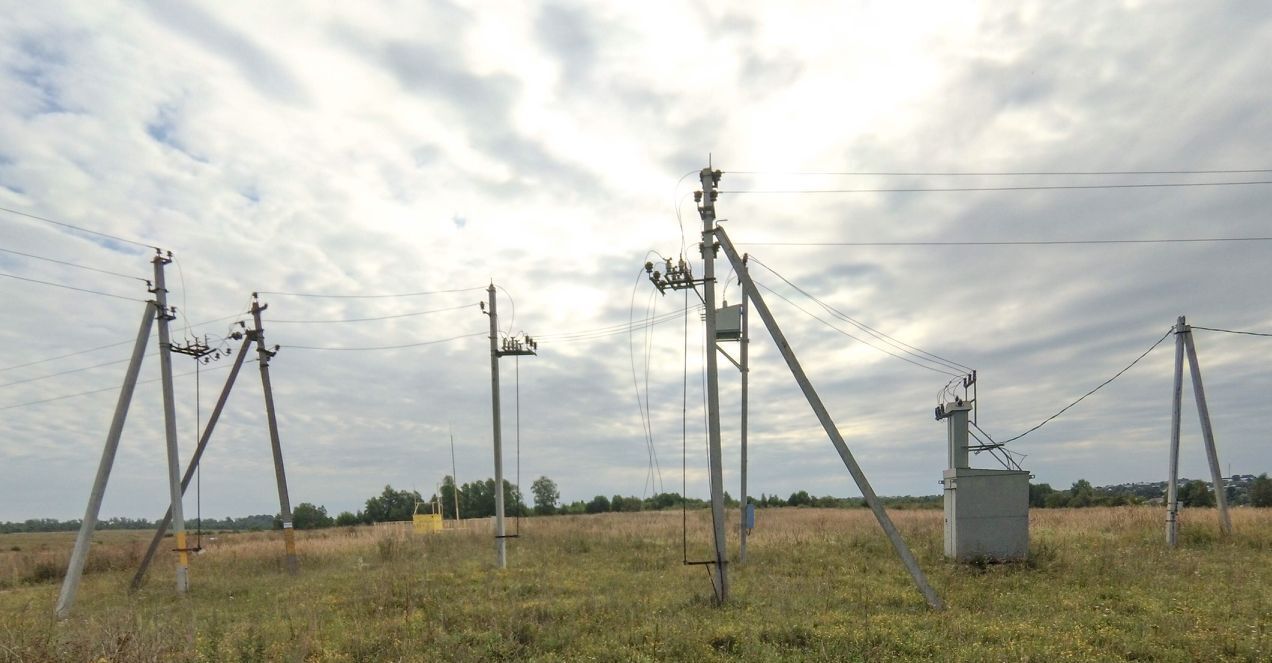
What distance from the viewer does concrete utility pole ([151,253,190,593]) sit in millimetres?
20984

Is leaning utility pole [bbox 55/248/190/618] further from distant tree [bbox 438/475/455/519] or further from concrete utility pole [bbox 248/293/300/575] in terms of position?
distant tree [bbox 438/475/455/519]

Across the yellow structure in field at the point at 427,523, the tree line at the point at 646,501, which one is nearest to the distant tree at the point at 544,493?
the tree line at the point at 646,501

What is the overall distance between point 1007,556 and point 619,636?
11.4m

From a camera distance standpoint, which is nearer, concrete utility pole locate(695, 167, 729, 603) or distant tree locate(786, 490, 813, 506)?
concrete utility pole locate(695, 167, 729, 603)

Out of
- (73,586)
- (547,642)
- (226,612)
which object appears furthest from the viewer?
(73,586)

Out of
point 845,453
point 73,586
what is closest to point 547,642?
point 845,453

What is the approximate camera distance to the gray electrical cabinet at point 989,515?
18.5 m

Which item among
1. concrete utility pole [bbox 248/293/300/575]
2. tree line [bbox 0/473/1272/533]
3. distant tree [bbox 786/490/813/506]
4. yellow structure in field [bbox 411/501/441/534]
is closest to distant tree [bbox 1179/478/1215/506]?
tree line [bbox 0/473/1272/533]

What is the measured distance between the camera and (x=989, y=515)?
18609 millimetres

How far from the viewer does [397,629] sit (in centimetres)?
1305

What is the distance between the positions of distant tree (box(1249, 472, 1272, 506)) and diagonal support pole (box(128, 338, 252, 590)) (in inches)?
2133

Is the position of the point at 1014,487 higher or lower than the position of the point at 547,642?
higher

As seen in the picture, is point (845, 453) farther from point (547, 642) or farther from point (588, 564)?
point (588, 564)

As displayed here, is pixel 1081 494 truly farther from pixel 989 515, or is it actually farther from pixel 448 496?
pixel 448 496
